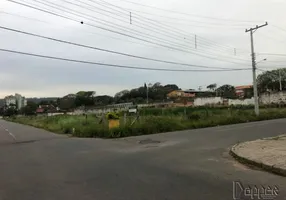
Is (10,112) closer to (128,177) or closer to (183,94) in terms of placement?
(183,94)

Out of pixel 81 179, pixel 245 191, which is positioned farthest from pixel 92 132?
pixel 245 191

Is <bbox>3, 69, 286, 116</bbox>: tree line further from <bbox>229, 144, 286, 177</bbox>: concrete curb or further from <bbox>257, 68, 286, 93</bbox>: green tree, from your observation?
<bbox>229, 144, 286, 177</bbox>: concrete curb

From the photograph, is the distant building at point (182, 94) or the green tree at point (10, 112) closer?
the distant building at point (182, 94)

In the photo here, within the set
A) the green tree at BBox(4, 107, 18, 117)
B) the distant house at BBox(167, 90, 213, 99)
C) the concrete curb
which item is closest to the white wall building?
the distant house at BBox(167, 90, 213, 99)

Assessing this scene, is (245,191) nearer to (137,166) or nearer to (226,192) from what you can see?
(226,192)

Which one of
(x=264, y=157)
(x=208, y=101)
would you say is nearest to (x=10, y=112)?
(x=208, y=101)

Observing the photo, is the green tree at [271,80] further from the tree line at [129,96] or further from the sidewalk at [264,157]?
the sidewalk at [264,157]

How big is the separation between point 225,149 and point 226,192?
7562 millimetres

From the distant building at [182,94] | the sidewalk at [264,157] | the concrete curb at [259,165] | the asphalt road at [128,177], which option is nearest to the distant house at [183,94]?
the distant building at [182,94]

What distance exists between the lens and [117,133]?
23219 mm

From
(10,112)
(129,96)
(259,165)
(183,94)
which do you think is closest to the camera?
(259,165)

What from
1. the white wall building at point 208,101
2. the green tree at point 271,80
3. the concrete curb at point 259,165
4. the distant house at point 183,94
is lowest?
the concrete curb at point 259,165

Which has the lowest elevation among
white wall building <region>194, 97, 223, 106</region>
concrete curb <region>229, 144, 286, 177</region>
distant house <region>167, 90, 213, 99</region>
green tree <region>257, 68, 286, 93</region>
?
concrete curb <region>229, 144, 286, 177</region>

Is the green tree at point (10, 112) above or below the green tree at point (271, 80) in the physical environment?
below
